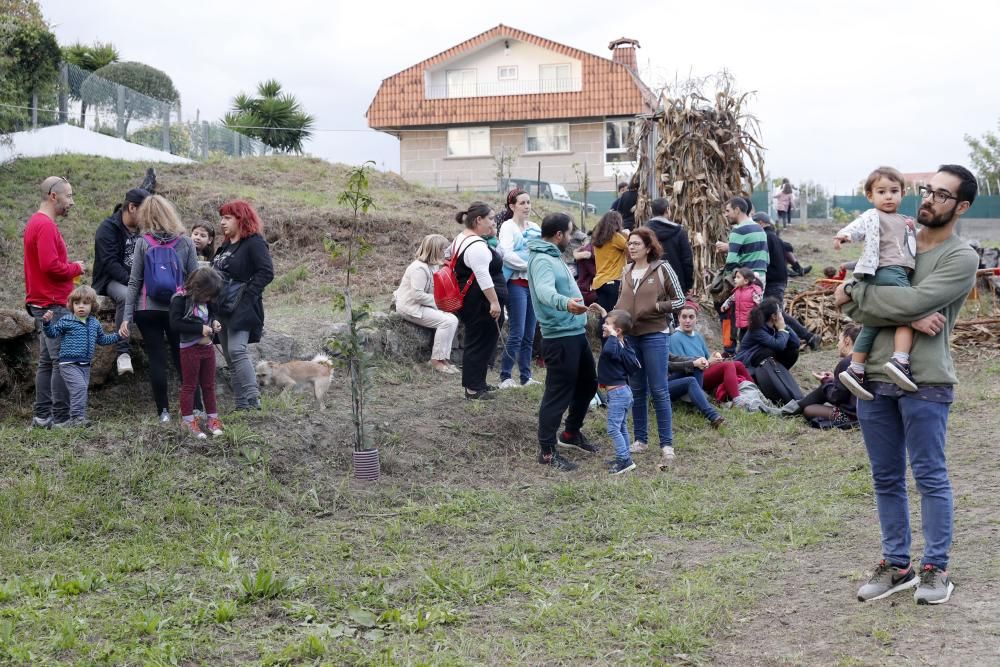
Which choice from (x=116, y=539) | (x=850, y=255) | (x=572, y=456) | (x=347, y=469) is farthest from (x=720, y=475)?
(x=850, y=255)

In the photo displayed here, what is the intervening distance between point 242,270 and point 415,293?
9.96 feet

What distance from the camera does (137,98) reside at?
21.1m

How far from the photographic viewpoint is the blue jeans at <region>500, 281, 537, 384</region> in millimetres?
9297

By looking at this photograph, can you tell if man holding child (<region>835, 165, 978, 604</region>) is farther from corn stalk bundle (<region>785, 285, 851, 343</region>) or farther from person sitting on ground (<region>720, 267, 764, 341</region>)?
corn stalk bundle (<region>785, 285, 851, 343</region>)

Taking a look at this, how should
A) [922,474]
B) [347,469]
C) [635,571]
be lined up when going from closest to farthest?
[922,474], [635,571], [347,469]

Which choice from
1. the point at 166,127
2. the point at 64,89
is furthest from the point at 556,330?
the point at 166,127

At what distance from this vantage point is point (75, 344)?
23.0 ft

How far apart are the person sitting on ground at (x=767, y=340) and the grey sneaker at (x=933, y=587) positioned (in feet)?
16.5

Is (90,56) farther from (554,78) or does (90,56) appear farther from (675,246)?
(675,246)

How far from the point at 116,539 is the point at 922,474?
4.39m

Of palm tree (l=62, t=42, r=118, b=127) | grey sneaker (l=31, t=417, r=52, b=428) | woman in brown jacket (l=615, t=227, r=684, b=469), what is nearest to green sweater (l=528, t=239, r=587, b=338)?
woman in brown jacket (l=615, t=227, r=684, b=469)

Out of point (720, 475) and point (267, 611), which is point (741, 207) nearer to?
point (720, 475)

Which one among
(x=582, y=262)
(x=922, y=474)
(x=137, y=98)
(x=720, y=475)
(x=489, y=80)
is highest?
(x=489, y=80)

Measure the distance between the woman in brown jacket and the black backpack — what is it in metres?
2.06
